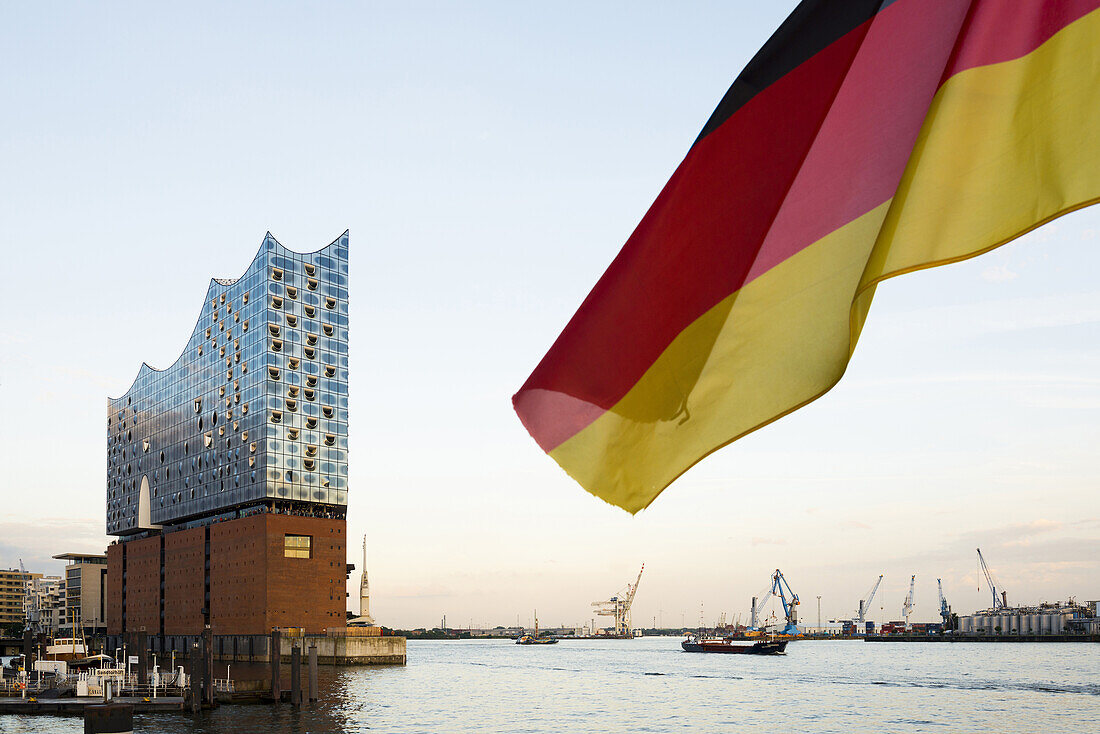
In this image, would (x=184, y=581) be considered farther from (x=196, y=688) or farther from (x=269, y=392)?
(x=196, y=688)

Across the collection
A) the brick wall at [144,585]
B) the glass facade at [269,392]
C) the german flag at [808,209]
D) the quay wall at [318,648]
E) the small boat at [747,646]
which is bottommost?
the small boat at [747,646]

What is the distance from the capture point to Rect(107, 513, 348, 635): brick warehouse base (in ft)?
303

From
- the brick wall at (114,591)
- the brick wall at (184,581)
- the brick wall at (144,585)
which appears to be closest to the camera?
the brick wall at (184,581)

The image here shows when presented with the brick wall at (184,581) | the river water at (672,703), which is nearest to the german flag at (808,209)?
the river water at (672,703)

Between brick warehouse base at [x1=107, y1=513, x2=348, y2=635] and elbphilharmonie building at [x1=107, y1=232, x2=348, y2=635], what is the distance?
122mm

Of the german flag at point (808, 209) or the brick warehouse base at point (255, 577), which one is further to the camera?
the brick warehouse base at point (255, 577)

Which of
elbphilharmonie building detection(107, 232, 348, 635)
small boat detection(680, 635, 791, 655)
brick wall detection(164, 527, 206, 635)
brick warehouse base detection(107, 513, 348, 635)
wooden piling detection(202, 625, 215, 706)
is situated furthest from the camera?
small boat detection(680, 635, 791, 655)

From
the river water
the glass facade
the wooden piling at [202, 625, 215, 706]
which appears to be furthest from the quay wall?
the wooden piling at [202, 625, 215, 706]

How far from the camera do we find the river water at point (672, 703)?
2055 inches

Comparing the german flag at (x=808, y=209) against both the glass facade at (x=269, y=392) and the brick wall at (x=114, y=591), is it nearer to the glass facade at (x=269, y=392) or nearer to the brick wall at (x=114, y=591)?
the glass facade at (x=269, y=392)

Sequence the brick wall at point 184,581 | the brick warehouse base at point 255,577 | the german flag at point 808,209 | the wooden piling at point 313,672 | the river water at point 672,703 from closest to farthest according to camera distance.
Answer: the german flag at point 808,209
the river water at point 672,703
the wooden piling at point 313,672
the brick warehouse base at point 255,577
the brick wall at point 184,581

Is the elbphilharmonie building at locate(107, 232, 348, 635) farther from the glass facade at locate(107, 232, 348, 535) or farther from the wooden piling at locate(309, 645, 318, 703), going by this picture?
the wooden piling at locate(309, 645, 318, 703)

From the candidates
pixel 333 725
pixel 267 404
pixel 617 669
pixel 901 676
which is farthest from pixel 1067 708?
pixel 267 404

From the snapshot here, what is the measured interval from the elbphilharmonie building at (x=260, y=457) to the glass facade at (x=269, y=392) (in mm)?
119
